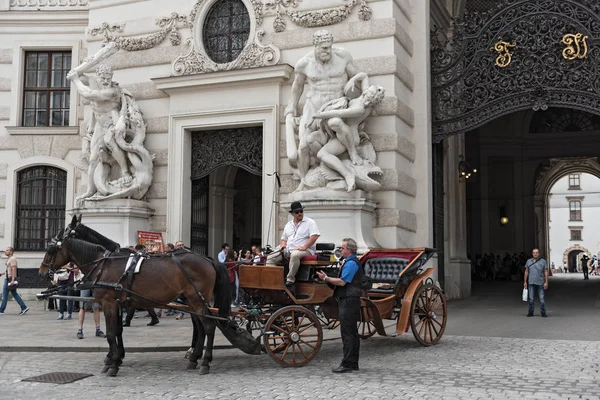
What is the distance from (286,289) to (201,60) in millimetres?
8861

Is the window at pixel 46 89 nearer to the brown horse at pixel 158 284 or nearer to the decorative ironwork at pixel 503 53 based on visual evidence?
the brown horse at pixel 158 284

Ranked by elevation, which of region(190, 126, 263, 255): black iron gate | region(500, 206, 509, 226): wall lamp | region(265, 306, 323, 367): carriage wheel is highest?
region(190, 126, 263, 255): black iron gate

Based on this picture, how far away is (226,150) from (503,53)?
700 centimetres

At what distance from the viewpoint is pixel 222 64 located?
16.6 metres

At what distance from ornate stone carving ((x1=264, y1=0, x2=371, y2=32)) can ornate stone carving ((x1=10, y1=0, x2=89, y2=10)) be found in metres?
6.92

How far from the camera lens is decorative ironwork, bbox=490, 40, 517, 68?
52.9 ft

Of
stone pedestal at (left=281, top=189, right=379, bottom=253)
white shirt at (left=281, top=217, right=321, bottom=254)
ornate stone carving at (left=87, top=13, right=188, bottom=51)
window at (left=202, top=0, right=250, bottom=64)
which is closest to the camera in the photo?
white shirt at (left=281, top=217, right=321, bottom=254)

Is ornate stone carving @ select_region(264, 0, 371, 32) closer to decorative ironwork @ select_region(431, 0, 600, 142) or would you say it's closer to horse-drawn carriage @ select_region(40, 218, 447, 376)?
decorative ironwork @ select_region(431, 0, 600, 142)

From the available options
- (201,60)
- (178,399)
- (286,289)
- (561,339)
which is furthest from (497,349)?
(201,60)

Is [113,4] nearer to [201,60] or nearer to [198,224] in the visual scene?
[201,60]

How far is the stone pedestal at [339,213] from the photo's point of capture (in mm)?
14203

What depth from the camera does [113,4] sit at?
18.1 metres

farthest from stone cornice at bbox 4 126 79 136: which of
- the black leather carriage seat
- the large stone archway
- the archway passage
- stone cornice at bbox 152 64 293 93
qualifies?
the archway passage

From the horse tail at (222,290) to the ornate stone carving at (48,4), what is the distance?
13527 mm
